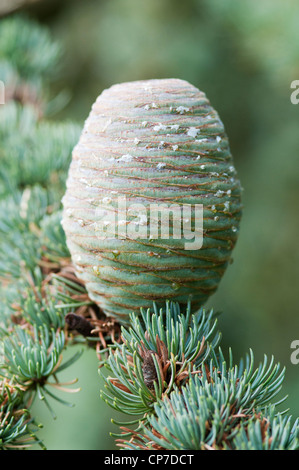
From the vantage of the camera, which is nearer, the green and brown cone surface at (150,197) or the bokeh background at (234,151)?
the green and brown cone surface at (150,197)

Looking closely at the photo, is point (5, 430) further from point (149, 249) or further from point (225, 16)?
point (225, 16)

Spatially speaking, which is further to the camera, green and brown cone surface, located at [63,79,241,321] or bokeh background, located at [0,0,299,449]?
bokeh background, located at [0,0,299,449]

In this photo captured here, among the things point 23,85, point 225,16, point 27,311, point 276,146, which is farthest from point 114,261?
point 276,146

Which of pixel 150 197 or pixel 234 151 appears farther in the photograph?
pixel 234 151
